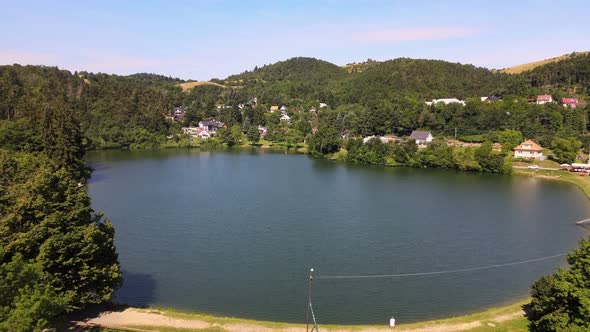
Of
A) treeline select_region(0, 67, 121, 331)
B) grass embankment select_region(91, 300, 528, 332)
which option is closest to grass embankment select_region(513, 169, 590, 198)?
grass embankment select_region(91, 300, 528, 332)

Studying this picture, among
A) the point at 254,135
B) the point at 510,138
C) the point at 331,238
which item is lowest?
the point at 331,238

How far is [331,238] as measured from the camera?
953 inches

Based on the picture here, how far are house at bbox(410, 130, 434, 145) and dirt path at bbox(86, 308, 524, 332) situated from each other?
4580 cm

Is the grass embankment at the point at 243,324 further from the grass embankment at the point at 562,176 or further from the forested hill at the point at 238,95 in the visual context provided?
the forested hill at the point at 238,95

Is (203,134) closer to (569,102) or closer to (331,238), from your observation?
(331,238)

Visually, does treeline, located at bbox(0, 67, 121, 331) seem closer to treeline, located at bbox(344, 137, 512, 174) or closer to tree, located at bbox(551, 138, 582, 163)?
treeline, located at bbox(344, 137, 512, 174)

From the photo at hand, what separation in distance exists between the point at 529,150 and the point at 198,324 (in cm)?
4840

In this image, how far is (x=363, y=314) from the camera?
1594cm

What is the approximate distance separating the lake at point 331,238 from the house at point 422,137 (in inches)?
567

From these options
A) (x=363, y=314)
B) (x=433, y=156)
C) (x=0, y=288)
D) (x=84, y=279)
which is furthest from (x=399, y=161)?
(x=0, y=288)

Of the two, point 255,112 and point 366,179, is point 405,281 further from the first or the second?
point 255,112

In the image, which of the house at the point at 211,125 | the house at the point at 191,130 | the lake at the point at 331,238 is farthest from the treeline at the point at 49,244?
the house at the point at 211,125

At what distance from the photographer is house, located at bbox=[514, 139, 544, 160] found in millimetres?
50844

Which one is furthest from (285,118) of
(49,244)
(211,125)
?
(49,244)
